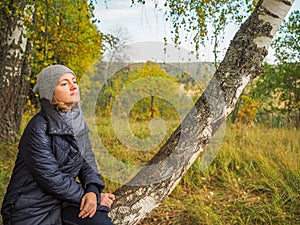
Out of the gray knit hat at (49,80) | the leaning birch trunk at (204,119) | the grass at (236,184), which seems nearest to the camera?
the gray knit hat at (49,80)

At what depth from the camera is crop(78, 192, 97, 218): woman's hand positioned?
1.76 meters

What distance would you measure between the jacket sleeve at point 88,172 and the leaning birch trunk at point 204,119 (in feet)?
0.78

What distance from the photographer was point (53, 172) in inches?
67.6

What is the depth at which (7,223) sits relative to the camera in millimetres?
1751

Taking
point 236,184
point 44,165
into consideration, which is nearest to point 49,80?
point 44,165

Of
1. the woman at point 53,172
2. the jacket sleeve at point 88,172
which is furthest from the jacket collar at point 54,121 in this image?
the jacket sleeve at point 88,172

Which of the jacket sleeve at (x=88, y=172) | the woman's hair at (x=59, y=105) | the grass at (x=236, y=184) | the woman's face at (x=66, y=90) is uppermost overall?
the woman's face at (x=66, y=90)

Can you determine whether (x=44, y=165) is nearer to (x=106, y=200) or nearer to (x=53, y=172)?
(x=53, y=172)

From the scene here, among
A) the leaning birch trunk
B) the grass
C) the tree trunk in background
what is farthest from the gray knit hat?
the tree trunk in background

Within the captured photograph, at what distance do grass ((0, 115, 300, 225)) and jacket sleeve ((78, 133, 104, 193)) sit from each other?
1.08m

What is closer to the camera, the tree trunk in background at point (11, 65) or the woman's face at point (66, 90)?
the woman's face at point (66, 90)

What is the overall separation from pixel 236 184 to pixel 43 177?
7.16 feet

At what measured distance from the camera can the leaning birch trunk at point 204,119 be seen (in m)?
2.12

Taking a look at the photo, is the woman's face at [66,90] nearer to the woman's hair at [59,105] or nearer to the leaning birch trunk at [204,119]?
the woman's hair at [59,105]
